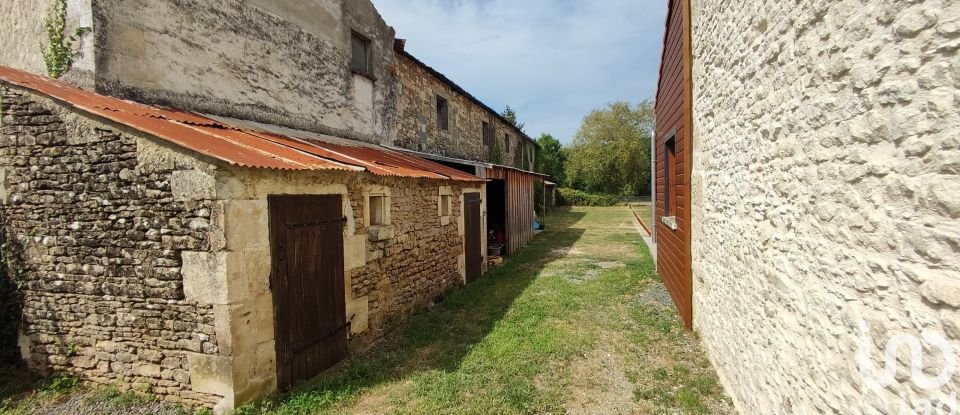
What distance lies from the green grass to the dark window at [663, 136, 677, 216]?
1.67 meters

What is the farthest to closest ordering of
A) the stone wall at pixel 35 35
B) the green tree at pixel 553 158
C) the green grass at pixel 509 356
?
the green tree at pixel 553 158 < the stone wall at pixel 35 35 < the green grass at pixel 509 356

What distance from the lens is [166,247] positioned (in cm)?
414

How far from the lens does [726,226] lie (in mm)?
4387

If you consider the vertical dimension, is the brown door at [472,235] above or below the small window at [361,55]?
below

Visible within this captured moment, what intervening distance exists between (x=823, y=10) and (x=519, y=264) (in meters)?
9.66

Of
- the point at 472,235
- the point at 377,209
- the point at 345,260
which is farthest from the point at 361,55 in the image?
the point at 345,260

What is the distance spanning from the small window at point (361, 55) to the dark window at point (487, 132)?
26.6 ft

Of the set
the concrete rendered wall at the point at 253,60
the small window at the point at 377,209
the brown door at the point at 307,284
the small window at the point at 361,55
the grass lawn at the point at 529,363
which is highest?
the small window at the point at 361,55

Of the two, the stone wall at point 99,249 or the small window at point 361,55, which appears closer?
the stone wall at point 99,249

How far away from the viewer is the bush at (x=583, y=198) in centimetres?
3816

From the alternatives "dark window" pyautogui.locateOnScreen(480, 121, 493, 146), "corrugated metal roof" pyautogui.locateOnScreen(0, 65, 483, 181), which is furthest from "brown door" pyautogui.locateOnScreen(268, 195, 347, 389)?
"dark window" pyautogui.locateOnScreen(480, 121, 493, 146)

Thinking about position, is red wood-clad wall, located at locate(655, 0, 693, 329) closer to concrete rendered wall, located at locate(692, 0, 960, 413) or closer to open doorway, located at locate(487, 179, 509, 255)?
concrete rendered wall, located at locate(692, 0, 960, 413)

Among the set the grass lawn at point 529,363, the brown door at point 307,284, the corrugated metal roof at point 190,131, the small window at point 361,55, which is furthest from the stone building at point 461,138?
the brown door at point 307,284

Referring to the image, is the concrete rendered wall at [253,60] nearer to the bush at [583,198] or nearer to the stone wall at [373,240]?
the stone wall at [373,240]
